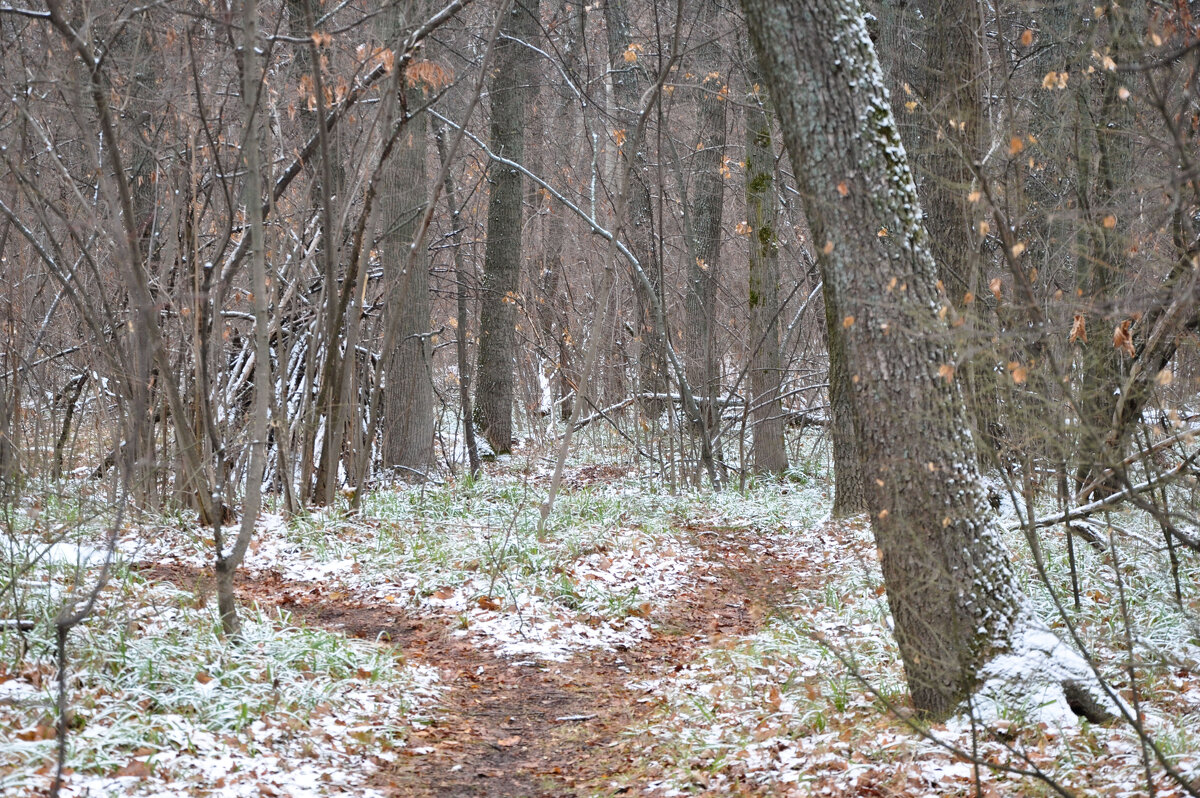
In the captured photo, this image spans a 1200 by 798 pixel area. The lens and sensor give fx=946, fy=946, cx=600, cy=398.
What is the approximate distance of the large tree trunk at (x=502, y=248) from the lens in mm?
12227

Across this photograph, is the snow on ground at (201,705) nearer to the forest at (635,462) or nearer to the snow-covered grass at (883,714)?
the forest at (635,462)

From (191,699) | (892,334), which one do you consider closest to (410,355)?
(191,699)

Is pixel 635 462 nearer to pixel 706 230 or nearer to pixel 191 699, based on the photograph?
pixel 706 230

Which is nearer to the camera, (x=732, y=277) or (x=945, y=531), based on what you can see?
(x=945, y=531)

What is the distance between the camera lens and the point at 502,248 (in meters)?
12.3

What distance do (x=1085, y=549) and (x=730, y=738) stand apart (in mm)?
3662

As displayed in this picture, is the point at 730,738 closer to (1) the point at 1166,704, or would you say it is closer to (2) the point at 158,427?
(1) the point at 1166,704

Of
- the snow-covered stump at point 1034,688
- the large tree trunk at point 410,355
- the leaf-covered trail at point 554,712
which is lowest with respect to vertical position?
the leaf-covered trail at point 554,712

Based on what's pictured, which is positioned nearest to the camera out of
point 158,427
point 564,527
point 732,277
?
point 564,527

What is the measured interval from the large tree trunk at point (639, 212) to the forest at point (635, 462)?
0.53ft

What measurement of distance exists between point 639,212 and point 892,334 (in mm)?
10197

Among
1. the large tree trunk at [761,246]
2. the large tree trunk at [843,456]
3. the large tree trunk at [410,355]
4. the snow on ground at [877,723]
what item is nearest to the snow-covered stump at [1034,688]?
the snow on ground at [877,723]

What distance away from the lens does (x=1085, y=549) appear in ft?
21.4

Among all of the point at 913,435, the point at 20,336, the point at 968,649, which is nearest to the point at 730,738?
the point at 968,649
